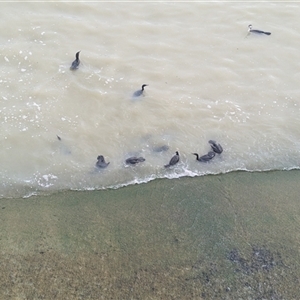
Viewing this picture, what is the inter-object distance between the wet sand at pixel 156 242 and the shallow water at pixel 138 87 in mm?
591

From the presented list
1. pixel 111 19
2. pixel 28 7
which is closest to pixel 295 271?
pixel 111 19

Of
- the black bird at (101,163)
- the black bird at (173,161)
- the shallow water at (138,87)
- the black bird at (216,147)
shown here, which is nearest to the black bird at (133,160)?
the shallow water at (138,87)

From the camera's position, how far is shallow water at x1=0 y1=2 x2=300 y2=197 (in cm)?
877

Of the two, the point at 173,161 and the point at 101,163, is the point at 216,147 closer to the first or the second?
the point at 173,161

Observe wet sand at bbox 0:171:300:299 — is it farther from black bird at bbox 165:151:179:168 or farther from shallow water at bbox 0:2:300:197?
shallow water at bbox 0:2:300:197

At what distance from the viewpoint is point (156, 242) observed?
7.18 m

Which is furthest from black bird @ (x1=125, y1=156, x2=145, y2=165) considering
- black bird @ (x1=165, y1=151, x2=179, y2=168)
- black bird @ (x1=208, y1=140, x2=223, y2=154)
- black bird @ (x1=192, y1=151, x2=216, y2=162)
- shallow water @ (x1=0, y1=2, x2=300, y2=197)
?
black bird @ (x1=208, y1=140, x2=223, y2=154)

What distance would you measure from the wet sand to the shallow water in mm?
591

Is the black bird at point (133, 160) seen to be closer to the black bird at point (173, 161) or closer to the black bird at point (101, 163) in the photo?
the black bird at point (101, 163)

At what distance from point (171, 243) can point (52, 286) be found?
2.08 metres

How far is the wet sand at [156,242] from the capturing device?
662cm

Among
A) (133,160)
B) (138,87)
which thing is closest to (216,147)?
(133,160)

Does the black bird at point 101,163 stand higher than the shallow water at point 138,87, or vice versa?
the shallow water at point 138,87

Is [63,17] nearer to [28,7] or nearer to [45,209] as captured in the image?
[28,7]
